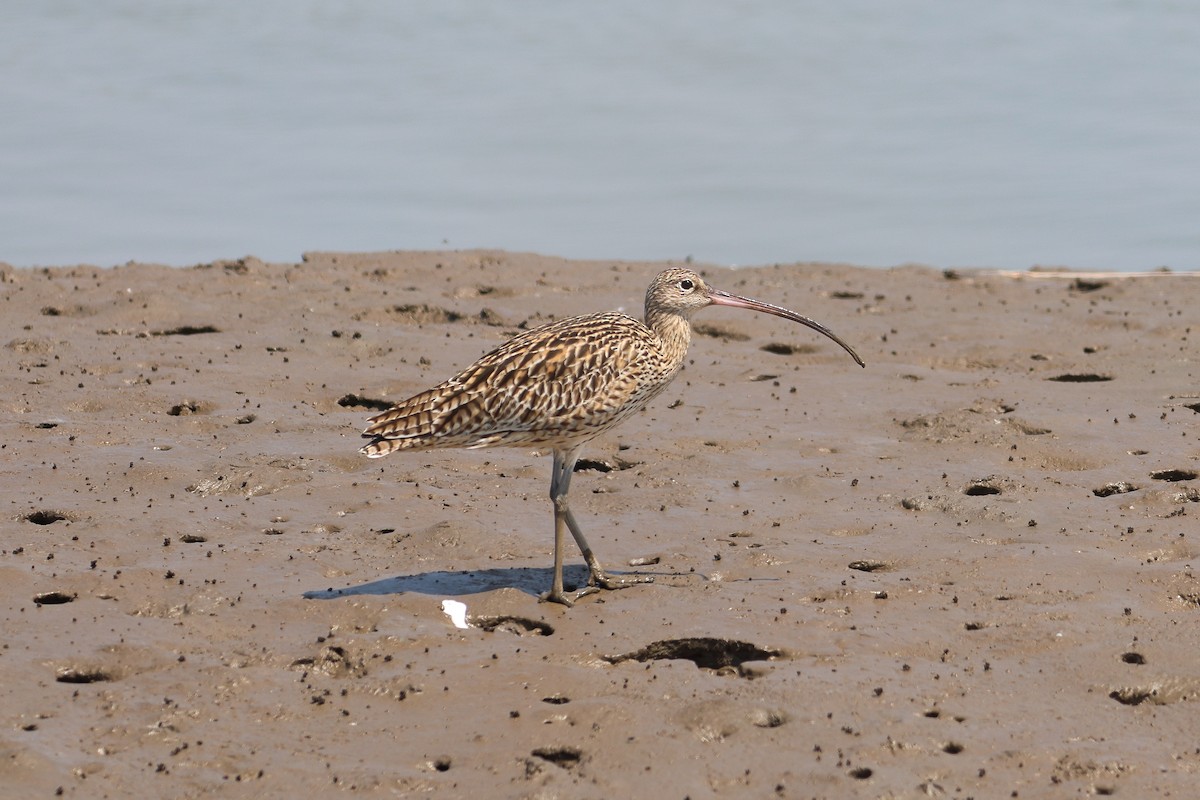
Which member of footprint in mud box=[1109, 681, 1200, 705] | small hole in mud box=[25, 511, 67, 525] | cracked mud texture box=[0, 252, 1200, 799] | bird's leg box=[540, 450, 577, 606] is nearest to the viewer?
cracked mud texture box=[0, 252, 1200, 799]

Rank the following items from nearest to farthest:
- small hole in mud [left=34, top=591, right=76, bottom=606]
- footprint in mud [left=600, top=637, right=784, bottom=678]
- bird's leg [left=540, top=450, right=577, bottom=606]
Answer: footprint in mud [left=600, top=637, right=784, bottom=678] < small hole in mud [left=34, top=591, right=76, bottom=606] < bird's leg [left=540, top=450, right=577, bottom=606]

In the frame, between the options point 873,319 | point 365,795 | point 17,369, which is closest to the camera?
point 365,795

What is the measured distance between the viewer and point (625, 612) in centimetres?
836

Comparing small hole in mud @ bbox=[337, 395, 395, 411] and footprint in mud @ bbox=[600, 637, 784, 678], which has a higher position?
small hole in mud @ bbox=[337, 395, 395, 411]

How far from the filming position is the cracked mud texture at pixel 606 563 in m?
6.77

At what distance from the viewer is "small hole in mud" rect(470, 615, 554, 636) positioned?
8195 millimetres

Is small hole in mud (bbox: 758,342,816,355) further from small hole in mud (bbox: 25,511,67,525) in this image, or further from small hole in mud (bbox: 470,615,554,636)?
small hole in mud (bbox: 25,511,67,525)

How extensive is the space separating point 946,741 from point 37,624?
420 cm

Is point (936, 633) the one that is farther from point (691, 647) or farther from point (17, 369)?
point (17, 369)

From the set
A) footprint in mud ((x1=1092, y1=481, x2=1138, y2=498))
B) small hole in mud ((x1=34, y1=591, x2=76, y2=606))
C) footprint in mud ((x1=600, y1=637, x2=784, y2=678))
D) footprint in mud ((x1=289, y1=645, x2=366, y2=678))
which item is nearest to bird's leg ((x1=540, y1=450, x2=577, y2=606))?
footprint in mud ((x1=600, y1=637, x2=784, y2=678))

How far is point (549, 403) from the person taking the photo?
29.0ft

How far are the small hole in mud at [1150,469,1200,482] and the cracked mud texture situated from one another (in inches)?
1.6

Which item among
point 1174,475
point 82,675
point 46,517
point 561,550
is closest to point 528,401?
point 561,550

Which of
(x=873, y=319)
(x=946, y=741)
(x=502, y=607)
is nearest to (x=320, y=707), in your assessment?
(x=502, y=607)
